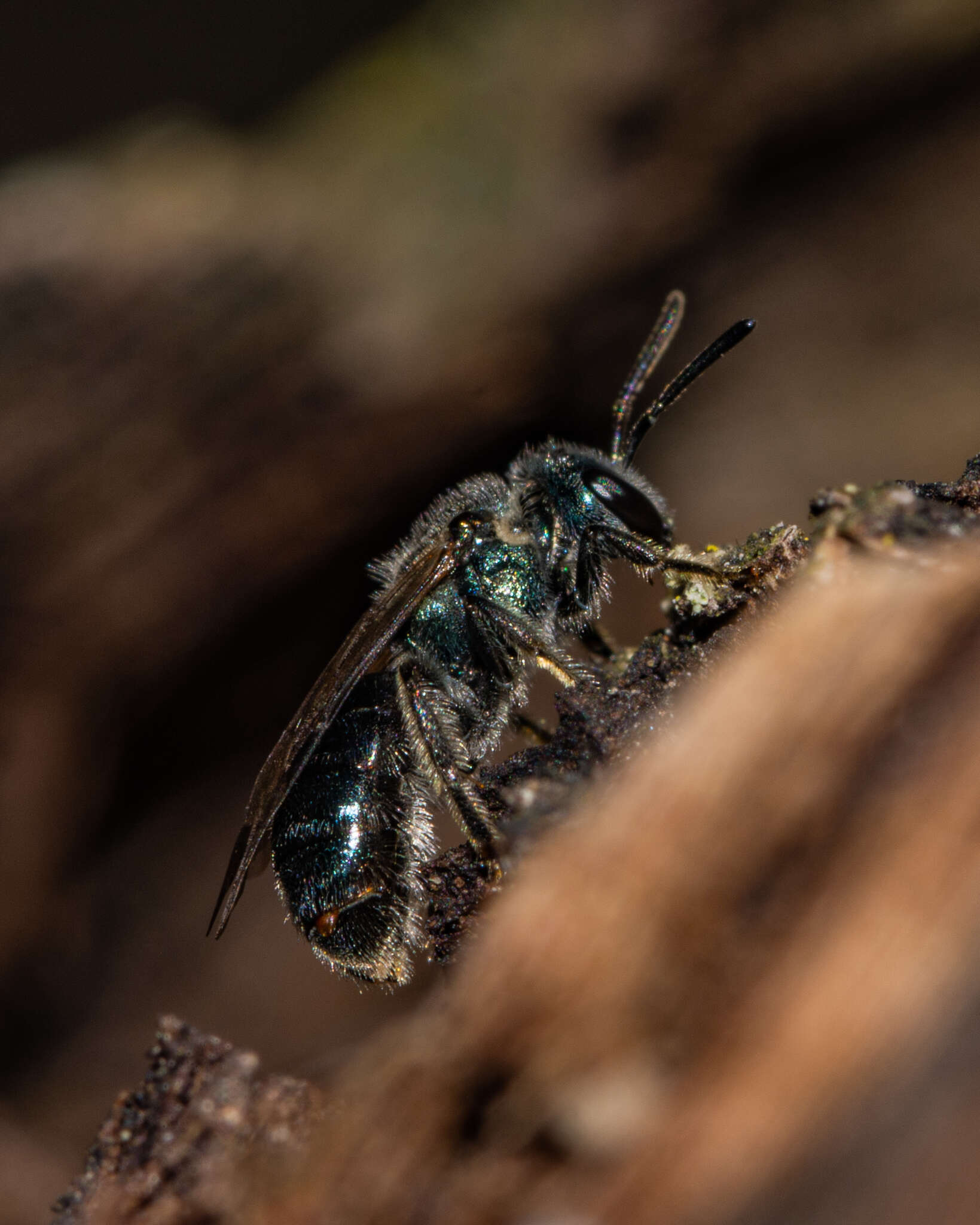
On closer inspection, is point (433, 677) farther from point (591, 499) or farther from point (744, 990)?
point (744, 990)

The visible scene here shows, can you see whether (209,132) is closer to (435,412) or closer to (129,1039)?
(435,412)

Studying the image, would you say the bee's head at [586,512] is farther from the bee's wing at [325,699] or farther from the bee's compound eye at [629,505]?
the bee's wing at [325,699]

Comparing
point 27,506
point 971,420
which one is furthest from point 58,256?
point 971,420

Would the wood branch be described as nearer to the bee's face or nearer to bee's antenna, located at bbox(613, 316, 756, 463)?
the bee's face

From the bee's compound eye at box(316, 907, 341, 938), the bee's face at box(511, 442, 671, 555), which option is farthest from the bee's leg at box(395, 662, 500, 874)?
the bee's face at box(511, 442, 671, 555)

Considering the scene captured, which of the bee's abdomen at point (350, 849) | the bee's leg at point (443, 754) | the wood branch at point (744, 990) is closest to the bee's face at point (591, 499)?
the bee's leg at point (443, 754)
